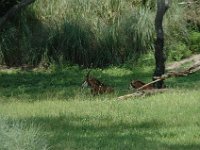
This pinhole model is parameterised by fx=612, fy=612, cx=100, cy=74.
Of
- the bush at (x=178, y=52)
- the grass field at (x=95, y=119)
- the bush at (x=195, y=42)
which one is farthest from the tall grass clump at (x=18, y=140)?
the bush at (x=195, y=42)

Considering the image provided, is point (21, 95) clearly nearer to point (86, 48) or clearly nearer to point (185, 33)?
point (86, 48)

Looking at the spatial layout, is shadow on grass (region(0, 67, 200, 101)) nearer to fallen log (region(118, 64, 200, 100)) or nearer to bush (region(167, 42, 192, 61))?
fallen log (region(118, 64, 200, 100))

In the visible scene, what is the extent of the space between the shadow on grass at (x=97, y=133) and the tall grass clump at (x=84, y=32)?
11.8 meters

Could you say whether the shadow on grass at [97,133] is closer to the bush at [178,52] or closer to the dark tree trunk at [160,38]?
the dark tree trunk at [160,38]

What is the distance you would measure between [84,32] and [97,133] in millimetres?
13549

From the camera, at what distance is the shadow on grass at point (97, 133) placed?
897 cm

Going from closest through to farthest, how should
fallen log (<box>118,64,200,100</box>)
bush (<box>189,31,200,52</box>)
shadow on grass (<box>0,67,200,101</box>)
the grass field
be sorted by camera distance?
the grass field, fallen log (<box>118,64,200,100</box>), shadow on grass (<box>0,67,200,101</box>), bush (<box>189,31,200,52</box>)

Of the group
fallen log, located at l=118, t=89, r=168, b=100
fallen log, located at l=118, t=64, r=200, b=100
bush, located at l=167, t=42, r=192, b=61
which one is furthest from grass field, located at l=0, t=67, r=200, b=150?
bush, located at l=167, t=42, r=192, b=61

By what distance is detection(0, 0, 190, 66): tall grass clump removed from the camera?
23.2 metres

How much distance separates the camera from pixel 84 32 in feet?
76.6

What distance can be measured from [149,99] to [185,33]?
11.1 m

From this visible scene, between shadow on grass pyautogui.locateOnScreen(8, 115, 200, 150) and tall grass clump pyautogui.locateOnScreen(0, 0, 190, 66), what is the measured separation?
1181 centimetres

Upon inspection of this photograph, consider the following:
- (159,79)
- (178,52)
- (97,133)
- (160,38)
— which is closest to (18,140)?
(97,133)

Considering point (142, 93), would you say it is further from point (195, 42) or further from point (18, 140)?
point (195, 42)
